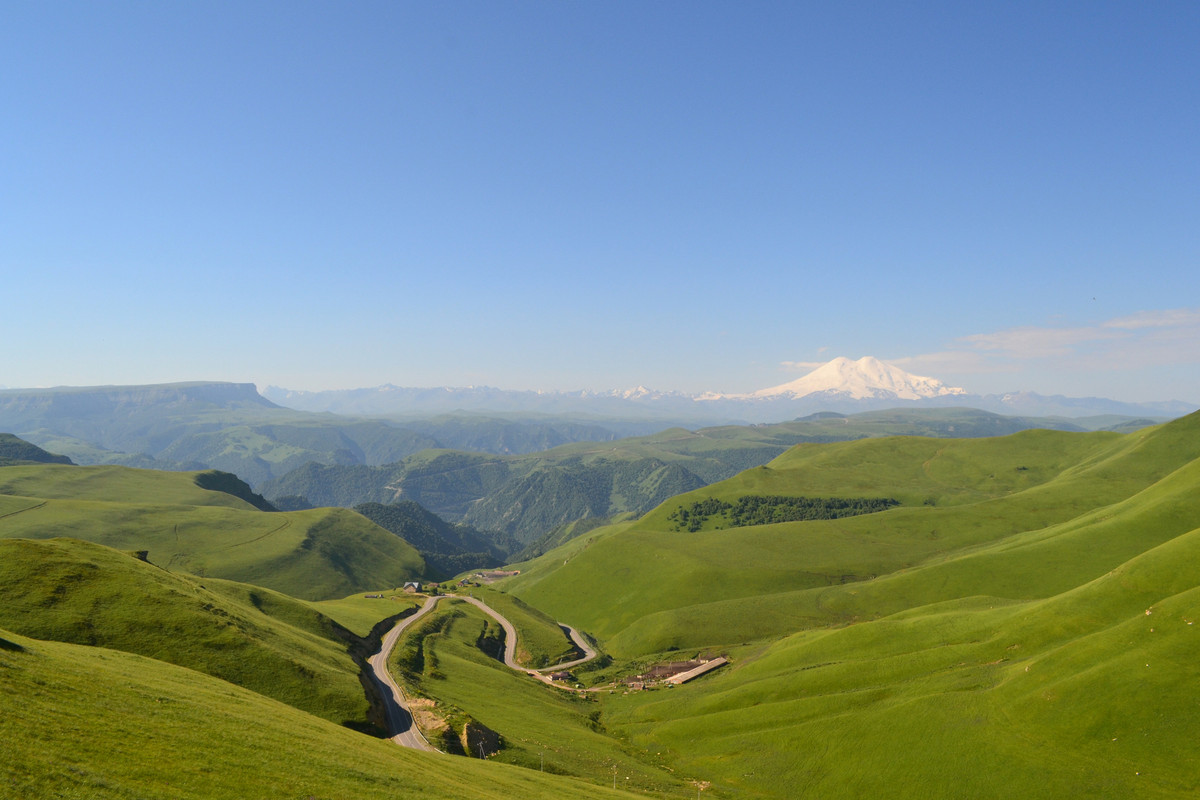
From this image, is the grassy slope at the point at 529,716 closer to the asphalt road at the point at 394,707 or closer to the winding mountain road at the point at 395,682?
the asphalt road at the point at 394,707

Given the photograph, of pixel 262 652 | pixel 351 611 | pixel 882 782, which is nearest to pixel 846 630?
pixel 882 782

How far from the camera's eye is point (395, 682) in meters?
90.6

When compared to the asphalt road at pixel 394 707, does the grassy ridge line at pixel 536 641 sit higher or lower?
lower

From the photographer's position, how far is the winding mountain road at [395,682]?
70.8 m

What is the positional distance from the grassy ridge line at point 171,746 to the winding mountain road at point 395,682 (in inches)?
597

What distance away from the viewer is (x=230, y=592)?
114 m

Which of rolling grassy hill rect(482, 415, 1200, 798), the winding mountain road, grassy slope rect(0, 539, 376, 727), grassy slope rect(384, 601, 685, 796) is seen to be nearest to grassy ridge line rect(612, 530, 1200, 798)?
rolling grassy hill rect(482, 415, 1200, 798)

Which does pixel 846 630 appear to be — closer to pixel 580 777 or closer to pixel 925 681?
pixel 925 681

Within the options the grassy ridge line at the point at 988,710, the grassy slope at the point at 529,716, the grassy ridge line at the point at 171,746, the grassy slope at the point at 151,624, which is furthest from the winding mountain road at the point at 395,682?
the grassy ridge line at the point at 988,710

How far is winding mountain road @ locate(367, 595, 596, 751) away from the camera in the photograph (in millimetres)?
70750

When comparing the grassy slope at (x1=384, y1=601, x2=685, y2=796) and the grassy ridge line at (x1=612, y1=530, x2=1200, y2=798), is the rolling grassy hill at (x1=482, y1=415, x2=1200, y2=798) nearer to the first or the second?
the grassy ridge line at (x1=612, y1=530, x2=1200, y2=798)

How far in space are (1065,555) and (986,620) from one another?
85.6m

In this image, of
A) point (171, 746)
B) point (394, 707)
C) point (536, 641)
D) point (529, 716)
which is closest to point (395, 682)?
point (394, 707)

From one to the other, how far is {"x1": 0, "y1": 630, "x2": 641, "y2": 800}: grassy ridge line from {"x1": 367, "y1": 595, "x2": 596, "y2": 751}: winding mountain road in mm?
15175
